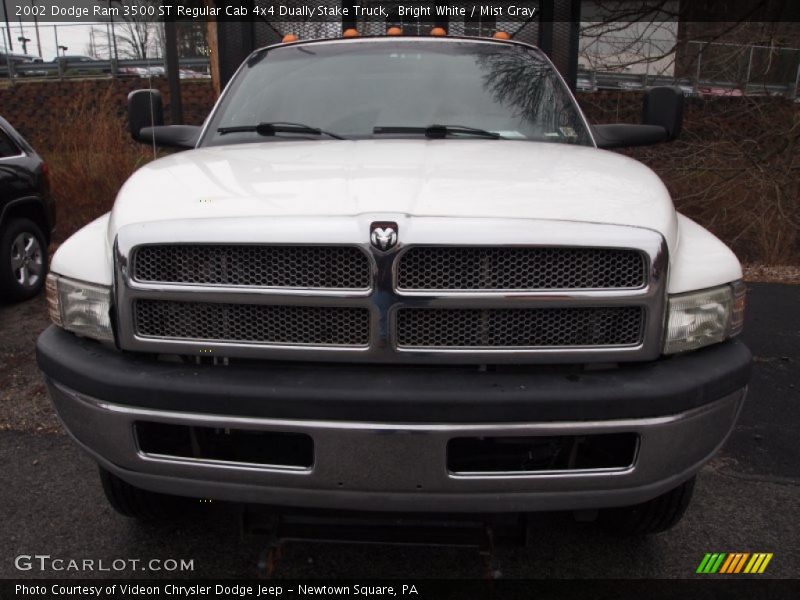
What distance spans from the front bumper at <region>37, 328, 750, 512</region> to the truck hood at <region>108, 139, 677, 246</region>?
1.45ft

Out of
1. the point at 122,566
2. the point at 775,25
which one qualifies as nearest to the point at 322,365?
the point at 122,566

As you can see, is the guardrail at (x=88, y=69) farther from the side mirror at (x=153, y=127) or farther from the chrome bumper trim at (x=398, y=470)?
the chrome bumper trim at (x=398, y=470)

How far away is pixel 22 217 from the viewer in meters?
5.96

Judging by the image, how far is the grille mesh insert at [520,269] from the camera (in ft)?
6.22

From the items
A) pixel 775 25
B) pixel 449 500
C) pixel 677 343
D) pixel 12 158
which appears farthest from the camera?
pixel 775 25

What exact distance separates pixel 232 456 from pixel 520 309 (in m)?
0.95

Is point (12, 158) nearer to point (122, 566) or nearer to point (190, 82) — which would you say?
point (122, 566)

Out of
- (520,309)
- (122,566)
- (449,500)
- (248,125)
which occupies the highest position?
(248,125)

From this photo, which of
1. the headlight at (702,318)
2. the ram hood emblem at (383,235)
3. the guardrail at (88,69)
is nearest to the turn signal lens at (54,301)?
the ram hood emblem at (383,235)

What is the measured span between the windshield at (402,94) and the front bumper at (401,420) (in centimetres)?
147

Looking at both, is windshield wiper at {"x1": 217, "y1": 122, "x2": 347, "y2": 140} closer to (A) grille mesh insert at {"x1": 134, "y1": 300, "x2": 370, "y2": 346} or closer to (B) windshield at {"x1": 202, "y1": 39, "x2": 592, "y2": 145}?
(B) windshield at {"x1": 202, "y1": 39, "x2": 592, "y2": 145}

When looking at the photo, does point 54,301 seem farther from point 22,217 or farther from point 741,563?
point 22,217

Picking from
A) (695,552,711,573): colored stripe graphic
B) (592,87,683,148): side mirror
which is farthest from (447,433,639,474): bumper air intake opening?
(592,87,683,148): side mirror

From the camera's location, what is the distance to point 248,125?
10.6ft
